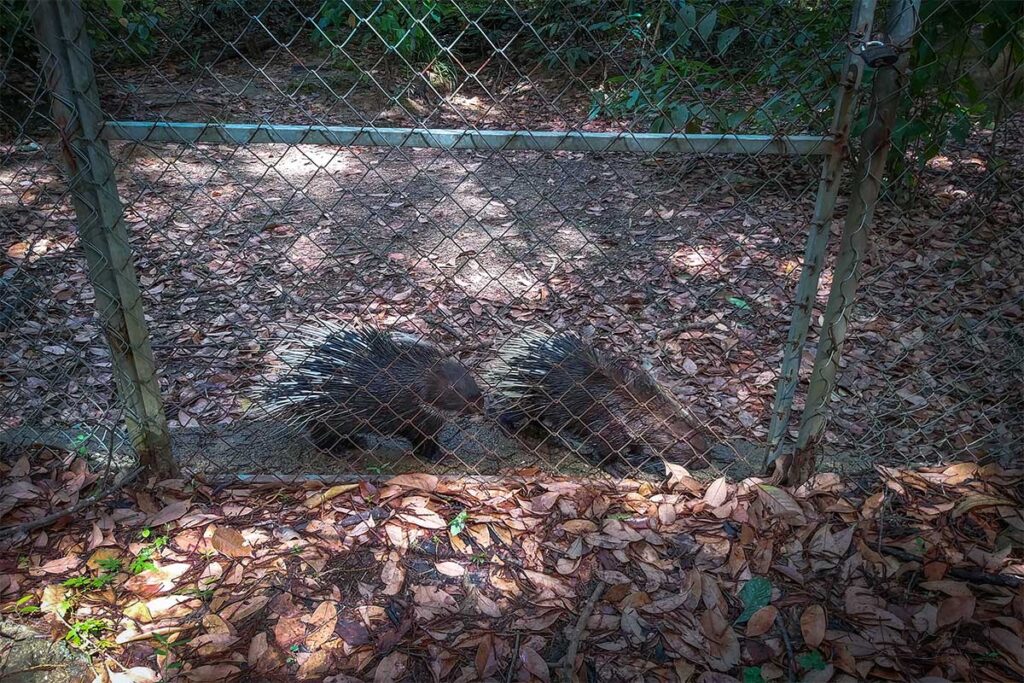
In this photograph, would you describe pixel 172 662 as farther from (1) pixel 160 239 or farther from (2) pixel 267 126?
(1) pixel 160 239

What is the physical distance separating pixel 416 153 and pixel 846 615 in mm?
5194

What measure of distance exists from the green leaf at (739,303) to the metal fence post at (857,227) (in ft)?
5.81

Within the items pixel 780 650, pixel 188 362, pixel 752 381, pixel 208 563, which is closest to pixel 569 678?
pixel 780 650

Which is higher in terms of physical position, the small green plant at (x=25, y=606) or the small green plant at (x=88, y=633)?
the small green plant at (x=88, y=633)

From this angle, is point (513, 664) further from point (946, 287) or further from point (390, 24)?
point (390, 24)

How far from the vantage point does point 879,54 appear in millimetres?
1842

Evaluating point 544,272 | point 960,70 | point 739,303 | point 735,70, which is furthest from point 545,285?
point 960,70

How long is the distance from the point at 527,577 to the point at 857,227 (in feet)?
4.73

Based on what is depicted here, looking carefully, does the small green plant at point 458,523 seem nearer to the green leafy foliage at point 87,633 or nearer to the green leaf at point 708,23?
the green leafy foliage at point 87,633

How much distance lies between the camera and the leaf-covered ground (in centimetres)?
194

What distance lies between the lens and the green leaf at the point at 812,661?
6.31ft

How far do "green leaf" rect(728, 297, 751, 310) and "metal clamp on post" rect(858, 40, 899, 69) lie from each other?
2294 mm

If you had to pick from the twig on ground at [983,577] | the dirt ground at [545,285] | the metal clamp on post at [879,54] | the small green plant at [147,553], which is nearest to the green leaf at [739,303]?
the dirt ground at [545,285]

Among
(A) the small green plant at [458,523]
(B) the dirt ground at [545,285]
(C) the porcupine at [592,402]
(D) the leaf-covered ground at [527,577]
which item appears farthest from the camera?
(B) the dirt ground at [545,285]
